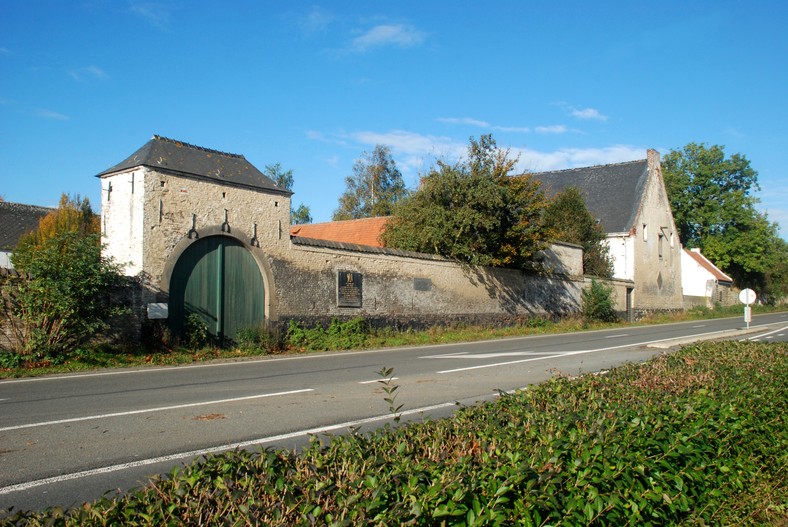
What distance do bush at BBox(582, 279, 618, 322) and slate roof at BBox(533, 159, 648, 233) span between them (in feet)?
33.2

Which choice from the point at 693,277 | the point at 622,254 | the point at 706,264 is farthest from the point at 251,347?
the point at 706,264

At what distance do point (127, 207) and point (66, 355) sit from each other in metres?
4.00

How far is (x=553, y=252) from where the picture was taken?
A: 32250 millimetres

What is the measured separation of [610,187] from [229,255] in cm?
3544

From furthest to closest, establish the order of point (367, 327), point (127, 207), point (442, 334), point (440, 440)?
point (442, 334) < point (367, 327) < point (127, 207) < point (440, 440)

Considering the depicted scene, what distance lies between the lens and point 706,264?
5788 centimetres

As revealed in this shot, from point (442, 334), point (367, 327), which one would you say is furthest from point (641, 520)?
point (442, 334)

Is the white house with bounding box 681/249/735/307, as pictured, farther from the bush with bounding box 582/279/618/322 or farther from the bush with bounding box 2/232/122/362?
the bush with bounding box 2/232/122/362

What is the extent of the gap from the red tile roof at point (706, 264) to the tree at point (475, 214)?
124 ft

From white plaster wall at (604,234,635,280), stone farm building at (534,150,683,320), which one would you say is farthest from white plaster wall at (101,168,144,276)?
white plaster wall at (604,234,635,280)

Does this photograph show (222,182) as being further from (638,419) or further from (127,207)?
(638,419)

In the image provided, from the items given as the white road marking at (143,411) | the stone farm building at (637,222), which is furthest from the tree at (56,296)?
the stone farm building at (637,222)

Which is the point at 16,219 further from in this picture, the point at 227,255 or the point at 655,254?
the point at 655,254

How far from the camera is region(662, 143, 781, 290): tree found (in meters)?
60.2
